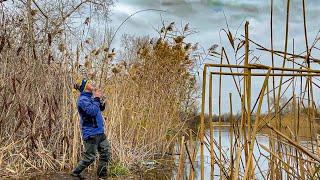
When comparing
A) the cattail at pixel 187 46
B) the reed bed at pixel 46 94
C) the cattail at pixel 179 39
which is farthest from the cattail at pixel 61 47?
the cattail at pixel 187 46

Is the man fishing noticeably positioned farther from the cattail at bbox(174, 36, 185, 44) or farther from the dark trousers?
the cattail at bbox(174, 36, 185, 44)

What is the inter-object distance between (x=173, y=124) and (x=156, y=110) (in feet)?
3.00

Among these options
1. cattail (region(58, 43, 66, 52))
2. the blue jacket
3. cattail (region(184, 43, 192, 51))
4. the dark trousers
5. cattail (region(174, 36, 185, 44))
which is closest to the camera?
the blue jacket

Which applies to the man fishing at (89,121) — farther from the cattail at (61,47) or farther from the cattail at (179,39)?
the cattail at (179,39)

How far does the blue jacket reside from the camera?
6766mm

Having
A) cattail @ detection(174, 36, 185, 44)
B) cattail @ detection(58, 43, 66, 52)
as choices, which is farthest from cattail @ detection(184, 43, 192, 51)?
cattail @ detection(58, 43, 66, 52)

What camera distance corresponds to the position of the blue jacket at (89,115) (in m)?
6.77

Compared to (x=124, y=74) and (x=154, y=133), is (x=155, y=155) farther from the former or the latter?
(x=124, y=74)

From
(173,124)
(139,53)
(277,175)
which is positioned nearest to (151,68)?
(139,53)

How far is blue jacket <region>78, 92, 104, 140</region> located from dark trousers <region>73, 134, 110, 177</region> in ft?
0.36

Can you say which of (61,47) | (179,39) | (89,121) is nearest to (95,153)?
(89,121)

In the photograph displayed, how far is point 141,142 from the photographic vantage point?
30.3ft

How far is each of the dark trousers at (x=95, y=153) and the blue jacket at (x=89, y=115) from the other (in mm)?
109

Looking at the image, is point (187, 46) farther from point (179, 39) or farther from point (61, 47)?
point (61, 47)
